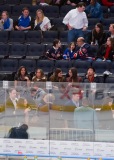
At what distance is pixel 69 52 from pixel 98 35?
2.93 ft

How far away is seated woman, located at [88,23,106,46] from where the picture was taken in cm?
1963

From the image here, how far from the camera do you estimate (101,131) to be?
15023 millimetres

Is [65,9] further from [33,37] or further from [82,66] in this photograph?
[82,66]

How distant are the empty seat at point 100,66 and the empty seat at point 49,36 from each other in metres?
2.07

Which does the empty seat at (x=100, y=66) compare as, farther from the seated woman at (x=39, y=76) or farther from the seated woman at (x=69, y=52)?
the seated woman at (x=39, y=76)

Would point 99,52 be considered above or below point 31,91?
above

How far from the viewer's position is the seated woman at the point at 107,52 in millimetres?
19047

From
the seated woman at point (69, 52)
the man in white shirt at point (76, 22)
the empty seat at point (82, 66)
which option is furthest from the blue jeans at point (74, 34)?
the empty seat at point (82, 66)

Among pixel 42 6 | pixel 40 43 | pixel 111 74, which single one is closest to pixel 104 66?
pixel 111 74

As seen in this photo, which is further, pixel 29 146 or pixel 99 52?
pixel 99 52

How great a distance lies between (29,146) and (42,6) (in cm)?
750

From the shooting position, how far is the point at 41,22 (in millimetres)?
21047

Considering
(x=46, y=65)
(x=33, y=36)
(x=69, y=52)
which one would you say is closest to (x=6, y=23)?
(x=33, y=36)

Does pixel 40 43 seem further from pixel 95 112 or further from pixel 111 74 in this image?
pixel 95 112
